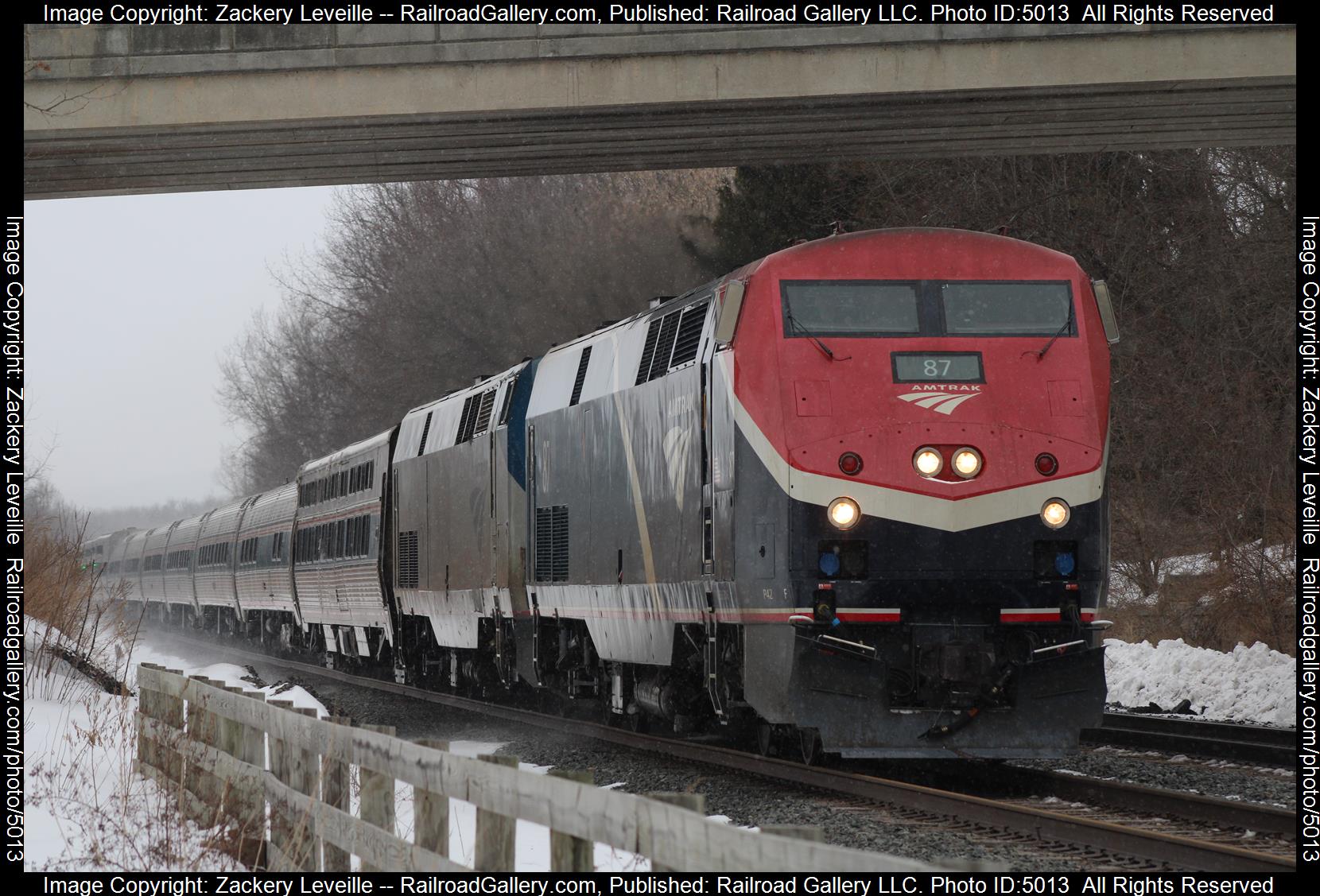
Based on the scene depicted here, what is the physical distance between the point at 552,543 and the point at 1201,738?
6.00 m

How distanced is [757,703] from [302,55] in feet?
37.4

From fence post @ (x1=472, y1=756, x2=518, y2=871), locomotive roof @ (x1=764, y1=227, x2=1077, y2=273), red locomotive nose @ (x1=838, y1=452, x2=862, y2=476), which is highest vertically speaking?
locomotive roof @ (x1=764, y1=227, x2=1077, y2=273)

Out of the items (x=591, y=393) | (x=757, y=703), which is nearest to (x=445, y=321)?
(x=591, y=393)

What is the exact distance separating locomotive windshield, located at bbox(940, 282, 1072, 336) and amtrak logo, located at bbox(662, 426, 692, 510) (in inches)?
84.1

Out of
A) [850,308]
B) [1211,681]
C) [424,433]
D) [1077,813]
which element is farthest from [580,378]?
[1211,681]

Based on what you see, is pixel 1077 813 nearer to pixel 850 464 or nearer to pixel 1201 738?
pixel 850 464

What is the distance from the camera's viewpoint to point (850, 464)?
10.4 metres

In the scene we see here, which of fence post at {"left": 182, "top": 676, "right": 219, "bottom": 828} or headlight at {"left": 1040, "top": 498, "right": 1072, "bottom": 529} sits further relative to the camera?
headlight at {"left": 1040, "top": 498, "right": 1072, "bottom": 529}

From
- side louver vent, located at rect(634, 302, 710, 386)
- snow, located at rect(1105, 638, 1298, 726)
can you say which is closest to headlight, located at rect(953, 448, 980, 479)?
side louver vent, located at rect(634, 302, 710, 386)

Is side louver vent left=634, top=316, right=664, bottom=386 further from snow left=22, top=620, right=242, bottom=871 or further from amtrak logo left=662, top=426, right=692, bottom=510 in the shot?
snow left=22, top=620, right=242, bottom=871

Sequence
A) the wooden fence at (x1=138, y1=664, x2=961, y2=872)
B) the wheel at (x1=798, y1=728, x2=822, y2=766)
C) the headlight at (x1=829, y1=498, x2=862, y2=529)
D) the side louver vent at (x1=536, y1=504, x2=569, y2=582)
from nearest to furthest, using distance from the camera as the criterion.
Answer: the wooden fence at (x1=138, y1=664, x2=961, y2=872) → the headlight at (x1=829, y1=498, x2=862, y2=529) → the wheel at (x1=798, y1=728, x2=822, y2=766) → the side louver vent at (x1=536, y1=504, x2=569, y2=582)

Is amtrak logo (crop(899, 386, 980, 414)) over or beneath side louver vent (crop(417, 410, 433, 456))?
beneath

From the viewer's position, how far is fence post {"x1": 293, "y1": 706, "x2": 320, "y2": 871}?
7707 mm
